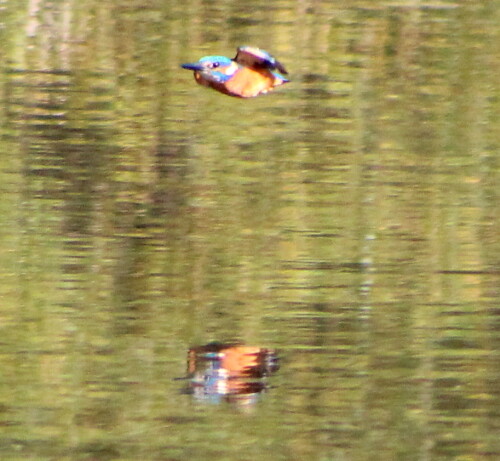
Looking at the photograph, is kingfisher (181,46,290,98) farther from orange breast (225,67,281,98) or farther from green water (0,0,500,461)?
green water (0,0,500,461)

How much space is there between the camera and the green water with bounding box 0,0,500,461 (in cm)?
290

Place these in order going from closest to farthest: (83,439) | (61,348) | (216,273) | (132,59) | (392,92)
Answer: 1. (83,439)
2. (61,348)
3. (216,273)
4. (392,92)
5. (132,59)

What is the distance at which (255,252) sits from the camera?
3.77 m

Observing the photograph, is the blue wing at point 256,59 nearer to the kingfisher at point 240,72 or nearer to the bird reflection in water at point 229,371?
the kingfisher at point 240,72

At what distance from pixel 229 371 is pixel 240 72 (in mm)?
1281

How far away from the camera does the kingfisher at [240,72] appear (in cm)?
404

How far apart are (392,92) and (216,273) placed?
213 cm

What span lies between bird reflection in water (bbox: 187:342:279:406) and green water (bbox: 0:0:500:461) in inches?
1.3

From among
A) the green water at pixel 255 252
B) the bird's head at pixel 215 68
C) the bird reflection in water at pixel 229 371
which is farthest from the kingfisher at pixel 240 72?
the bird reflection in water at pixel 229 371

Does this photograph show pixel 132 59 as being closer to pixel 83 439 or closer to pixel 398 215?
pixel 398 215

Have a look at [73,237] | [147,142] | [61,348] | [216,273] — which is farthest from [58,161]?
[61,348]

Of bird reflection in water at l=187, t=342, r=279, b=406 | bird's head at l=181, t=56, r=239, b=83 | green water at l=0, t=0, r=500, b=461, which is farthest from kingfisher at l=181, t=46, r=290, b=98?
bird reflection in water at l=187, t=342, r=279, b=406

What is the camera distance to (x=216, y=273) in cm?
362

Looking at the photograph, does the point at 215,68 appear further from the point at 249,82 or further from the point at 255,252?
the point at 255,252
